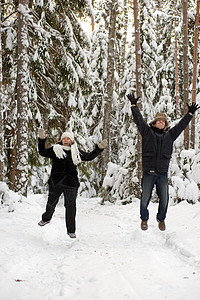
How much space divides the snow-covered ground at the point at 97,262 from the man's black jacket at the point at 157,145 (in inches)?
52.6

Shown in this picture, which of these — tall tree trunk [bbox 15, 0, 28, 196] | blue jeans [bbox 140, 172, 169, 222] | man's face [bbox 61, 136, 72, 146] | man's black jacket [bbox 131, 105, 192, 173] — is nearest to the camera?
man's black jacket [bbox 131, 105, 192, 173]

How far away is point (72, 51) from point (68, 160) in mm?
6074

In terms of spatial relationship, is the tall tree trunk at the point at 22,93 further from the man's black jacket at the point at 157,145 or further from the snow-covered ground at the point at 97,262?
the man's black jacket at the point at 157,145

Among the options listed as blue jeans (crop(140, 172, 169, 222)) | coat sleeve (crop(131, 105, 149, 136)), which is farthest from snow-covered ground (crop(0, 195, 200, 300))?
coat sleeve (crop(131, 105, 149, 136))

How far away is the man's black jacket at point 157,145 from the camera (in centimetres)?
561

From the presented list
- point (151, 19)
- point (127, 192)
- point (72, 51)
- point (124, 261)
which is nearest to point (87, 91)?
point (72, 51)

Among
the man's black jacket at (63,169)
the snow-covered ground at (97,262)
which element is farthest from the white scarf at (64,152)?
the snow-covered ground at (97,262)

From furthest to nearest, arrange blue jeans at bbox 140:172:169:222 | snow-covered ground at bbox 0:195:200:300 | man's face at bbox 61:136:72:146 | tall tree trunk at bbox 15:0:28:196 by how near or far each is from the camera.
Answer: tall tree trunk at bbox 15:0:28:196 < man's face at bbox 61:136:72:146 < blue jeans at bbox 140:172:169:222 < snow-covered ground at bbox 0:195:200:300

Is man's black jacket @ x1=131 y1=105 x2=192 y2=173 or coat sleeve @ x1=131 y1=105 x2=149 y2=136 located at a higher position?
coat sleeve @ x1=131 y1=105 x2=149 y2=136

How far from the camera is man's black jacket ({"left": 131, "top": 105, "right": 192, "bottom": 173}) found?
5.61 metres

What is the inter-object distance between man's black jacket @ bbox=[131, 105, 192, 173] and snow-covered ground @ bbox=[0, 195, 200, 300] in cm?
134

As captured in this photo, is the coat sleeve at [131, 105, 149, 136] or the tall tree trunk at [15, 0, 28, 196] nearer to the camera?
the coat sleeve at [131, 105, 149, 136]

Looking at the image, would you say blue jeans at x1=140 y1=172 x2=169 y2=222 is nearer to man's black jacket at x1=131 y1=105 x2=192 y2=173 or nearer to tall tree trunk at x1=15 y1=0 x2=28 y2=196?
man's black jacket at x1=131 y1=105 x2=192 y2=173

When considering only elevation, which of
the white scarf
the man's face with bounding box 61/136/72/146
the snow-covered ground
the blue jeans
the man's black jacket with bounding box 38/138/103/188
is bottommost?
the snow-covered ground
